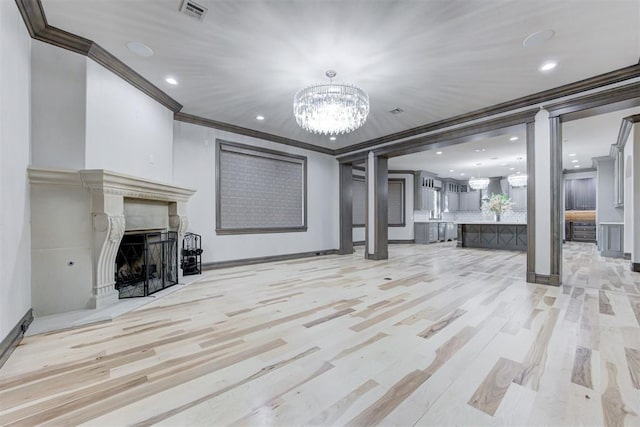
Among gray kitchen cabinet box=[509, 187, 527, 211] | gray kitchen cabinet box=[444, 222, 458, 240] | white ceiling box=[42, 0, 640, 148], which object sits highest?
white ceiling box=[42, 0, 640, 148]

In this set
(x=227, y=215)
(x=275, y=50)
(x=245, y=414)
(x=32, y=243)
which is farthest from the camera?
(x=227, y=215)

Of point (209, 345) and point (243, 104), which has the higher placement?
point (243, 104)

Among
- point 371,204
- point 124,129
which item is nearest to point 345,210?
point 371,204

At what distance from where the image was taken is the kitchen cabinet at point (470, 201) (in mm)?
12301

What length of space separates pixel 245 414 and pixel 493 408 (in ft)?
4.10

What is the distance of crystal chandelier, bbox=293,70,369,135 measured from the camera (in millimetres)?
3318

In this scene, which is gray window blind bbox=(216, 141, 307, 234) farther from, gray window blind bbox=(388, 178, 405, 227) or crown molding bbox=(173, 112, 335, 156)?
gray window blind bbox=(388, 178, 405, 227)

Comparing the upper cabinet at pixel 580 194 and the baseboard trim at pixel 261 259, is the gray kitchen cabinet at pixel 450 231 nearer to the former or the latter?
the upper cabinet at pixel 580 194

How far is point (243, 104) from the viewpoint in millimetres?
4410

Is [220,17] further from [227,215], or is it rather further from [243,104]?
[227,215]

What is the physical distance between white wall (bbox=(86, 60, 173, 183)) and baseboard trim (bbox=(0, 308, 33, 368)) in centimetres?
150

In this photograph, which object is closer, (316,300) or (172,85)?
(316,300)

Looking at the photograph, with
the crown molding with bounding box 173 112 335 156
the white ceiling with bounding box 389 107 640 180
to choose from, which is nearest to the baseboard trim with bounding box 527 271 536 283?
the white ceiling with bounding box 389 107 640 180

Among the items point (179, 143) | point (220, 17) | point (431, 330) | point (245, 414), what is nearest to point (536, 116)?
A: point (431, 330)
